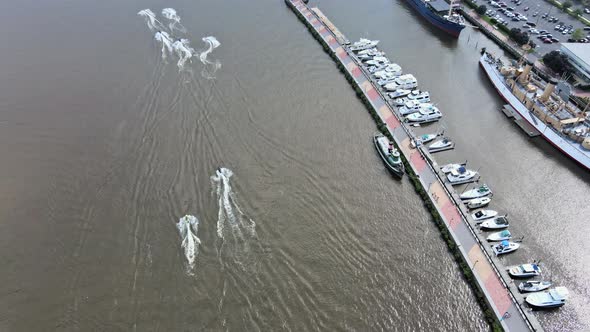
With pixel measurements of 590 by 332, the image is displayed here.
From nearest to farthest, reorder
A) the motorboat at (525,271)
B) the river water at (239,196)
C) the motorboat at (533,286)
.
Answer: the motorboat at (533,286) < the river water at (239,196) < the motorboat at (525,271)

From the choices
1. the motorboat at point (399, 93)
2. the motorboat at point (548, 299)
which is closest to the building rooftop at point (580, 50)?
the motorboat at point (399, 93)

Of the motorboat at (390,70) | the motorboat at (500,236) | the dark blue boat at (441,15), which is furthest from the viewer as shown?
the dark blue boat at (441,15)

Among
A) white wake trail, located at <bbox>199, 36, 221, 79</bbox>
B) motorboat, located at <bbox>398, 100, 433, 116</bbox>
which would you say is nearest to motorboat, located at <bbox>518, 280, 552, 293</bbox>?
motorboat, located at <bbox>398, 100, 433, 116</bbox>

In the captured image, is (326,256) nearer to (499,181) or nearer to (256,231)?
(256,231)

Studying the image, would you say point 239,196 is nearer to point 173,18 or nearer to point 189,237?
point 189,237

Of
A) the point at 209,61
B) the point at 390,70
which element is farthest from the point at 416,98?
the point at 209,61

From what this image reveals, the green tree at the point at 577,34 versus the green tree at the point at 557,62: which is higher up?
the green tree at the point at 577,34

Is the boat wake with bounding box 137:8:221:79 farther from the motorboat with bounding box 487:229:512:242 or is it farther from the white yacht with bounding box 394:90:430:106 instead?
the motorboat with bounding box 487:229:512:242

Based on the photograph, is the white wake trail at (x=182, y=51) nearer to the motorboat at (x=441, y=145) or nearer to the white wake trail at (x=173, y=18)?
the white wake trail at (x=173, y=18)
